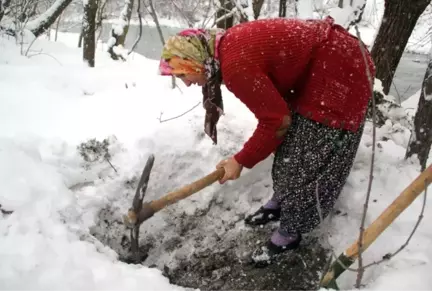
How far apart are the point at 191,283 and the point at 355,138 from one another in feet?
4.34

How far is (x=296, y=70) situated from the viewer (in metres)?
1.99

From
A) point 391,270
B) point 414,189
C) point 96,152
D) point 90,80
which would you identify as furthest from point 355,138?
point 90,80

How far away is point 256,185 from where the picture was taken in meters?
2.93

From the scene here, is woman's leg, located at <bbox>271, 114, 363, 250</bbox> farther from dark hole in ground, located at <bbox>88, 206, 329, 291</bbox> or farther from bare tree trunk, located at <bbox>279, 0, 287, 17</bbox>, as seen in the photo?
bare tree trunk, located at <bbox>279, 0, 287, 17</bbox>

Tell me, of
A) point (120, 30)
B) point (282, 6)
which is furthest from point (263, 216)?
point (120, 30)

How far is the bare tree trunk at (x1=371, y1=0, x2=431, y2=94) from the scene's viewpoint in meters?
2.95

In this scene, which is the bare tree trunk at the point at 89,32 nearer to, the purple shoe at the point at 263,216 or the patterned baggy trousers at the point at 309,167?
the purple shoe at the point at 263,216

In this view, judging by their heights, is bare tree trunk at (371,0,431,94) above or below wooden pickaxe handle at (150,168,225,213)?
above

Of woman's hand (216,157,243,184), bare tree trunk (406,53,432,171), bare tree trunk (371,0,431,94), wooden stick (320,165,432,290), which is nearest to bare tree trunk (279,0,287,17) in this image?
bare tree trunk (371,0,431,94)

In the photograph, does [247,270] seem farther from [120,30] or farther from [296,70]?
[120,30]

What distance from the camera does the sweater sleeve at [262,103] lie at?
191 centimetres

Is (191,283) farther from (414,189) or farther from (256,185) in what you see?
(414,189)

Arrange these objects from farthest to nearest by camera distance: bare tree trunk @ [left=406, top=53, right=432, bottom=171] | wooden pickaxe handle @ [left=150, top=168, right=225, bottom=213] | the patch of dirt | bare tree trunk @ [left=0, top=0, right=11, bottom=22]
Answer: bare tree trunk @ [left=0, top=0, right=11, bottom=22] < bare tree trunk @ [left=406, top=53, right=432, bottom=171] < the patch of dirt < wooden pickaxe handle @ [left=150, top=168, right=225, bottom=213]

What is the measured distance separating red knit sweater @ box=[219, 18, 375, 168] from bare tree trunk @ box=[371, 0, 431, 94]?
1.26m
